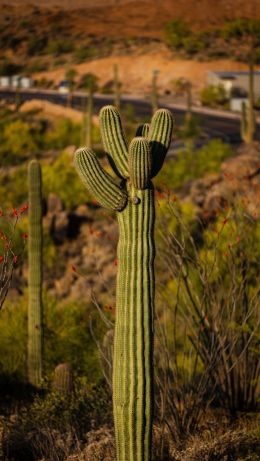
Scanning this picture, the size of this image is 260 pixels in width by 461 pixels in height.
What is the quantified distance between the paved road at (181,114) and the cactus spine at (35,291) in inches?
905

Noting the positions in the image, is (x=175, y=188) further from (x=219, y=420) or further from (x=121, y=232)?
(x=121, y=232)

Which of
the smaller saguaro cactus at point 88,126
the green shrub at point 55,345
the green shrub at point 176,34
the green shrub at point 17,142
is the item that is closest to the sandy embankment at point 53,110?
the green shrub at point 17,142

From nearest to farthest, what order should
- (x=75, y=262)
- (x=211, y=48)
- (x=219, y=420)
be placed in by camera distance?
1. (x=219, y=420)
2. (x=75, y=262)
3. (x=211, y=48)

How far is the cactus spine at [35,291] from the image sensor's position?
12305mm

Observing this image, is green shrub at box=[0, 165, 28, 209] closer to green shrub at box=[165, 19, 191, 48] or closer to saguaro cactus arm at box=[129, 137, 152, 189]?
A: saguaro cactus arm at box=[129, 137, 152, 189]

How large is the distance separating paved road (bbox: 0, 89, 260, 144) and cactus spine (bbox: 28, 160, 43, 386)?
22988mm

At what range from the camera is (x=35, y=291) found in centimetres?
1235

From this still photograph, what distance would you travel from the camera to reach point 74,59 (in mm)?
87562

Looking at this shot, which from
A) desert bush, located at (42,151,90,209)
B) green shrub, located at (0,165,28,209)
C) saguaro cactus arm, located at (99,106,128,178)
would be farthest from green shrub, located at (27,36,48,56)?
saguaro cactus arm, located at (99,106,128,178)

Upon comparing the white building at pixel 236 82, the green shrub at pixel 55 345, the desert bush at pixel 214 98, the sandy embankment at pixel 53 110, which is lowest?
the green shrub at pixel 55 345

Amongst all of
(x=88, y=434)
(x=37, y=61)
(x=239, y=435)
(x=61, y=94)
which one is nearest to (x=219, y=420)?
(x=239, y=435)

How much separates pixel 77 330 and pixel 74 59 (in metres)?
77.3

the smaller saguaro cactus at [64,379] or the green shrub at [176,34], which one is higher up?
the green shrub at [176,34]

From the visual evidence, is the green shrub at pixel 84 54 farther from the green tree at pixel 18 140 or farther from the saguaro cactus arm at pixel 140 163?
the saguaro cactus arm at pixel 140 163
